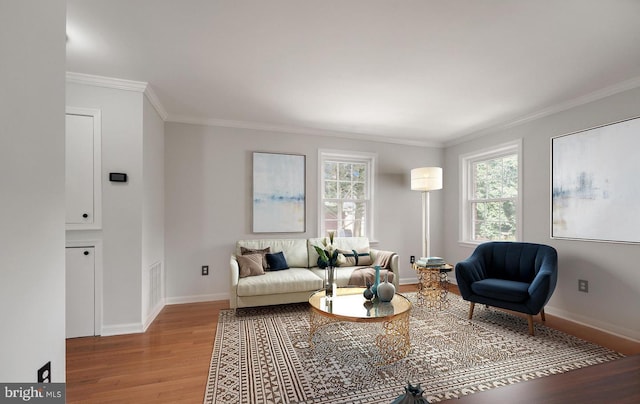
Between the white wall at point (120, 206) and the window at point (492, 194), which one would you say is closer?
the white wall at point (120, 206)

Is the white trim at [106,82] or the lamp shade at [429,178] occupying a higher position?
the white trim at [106,82]

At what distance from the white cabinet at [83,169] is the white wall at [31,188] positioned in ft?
6.82

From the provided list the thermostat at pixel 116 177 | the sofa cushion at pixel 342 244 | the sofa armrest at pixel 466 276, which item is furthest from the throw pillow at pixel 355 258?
the thermostat at pixel 116 177

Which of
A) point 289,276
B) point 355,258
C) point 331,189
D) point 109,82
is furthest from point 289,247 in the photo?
point 109,82

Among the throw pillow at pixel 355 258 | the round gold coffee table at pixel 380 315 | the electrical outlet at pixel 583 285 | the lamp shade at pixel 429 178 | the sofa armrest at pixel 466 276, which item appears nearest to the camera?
the round gold coffee table at pixel 380 315

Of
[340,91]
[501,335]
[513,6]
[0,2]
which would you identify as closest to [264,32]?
[340,91]

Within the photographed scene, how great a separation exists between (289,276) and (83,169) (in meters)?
2.41

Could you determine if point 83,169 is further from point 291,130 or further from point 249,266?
point 291,130

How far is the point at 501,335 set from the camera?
2869mm

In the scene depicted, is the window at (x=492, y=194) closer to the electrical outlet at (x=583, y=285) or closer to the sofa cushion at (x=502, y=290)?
the electrical outlet at (x=583, y=285)

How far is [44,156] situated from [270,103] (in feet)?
8.89

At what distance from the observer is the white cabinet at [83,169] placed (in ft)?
9.31

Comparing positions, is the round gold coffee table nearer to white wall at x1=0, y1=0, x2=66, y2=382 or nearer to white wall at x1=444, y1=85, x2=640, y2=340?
white wall at x1=0, y1=0, x2=66, y2=382

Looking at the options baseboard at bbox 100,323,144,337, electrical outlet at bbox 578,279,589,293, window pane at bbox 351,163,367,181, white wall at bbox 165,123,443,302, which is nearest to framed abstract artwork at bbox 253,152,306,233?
white wall at bbox 165,123,443,302
